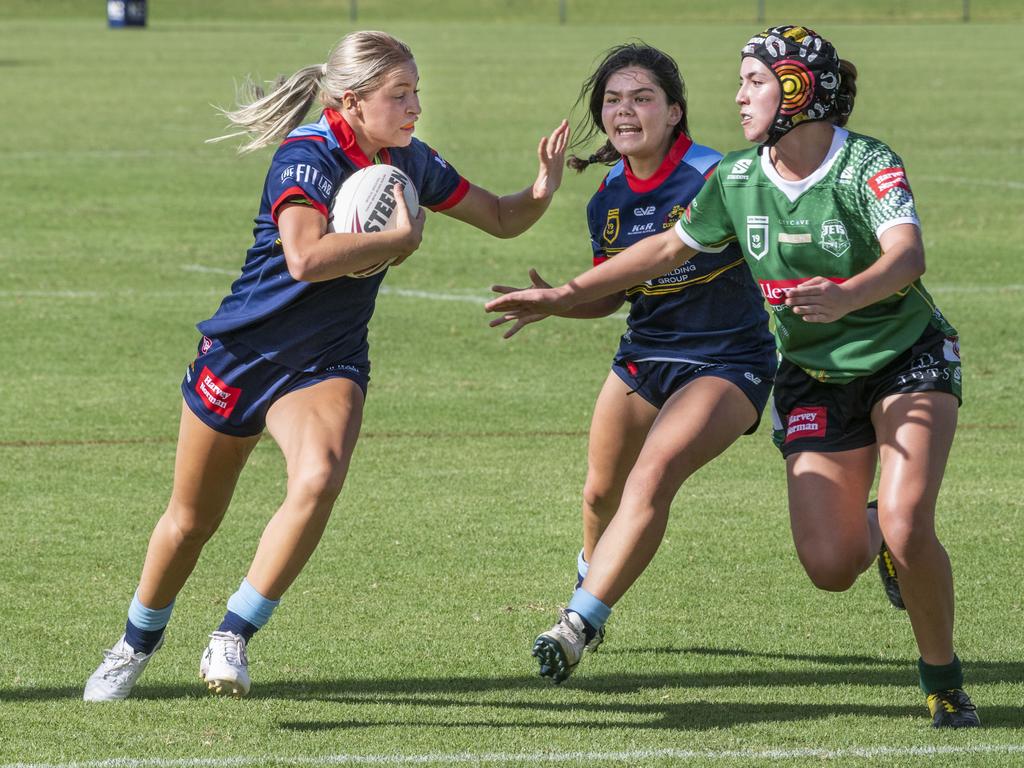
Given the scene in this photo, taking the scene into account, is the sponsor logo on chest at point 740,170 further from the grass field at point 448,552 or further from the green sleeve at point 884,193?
the grass field at point 448,552

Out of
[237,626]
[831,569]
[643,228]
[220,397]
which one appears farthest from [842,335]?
[237,626]

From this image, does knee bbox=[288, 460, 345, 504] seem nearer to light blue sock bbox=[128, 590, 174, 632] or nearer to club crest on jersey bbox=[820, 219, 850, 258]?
light blue sock bbox=[128, 590, 174, 632]

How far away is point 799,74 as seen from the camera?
5.38 m

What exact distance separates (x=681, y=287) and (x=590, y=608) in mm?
1314

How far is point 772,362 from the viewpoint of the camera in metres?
6.29

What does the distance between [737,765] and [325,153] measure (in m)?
2.25

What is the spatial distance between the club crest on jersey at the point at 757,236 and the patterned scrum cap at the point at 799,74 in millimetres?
267

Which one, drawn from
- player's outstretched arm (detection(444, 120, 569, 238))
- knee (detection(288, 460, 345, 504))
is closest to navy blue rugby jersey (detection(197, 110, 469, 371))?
knee (detection(288, 460, 345, 504))

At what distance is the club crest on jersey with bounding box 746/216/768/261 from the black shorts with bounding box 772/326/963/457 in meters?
0.43

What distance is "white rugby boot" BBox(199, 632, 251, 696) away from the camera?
5.31 meters

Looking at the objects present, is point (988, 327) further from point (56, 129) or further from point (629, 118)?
point (56, 129)

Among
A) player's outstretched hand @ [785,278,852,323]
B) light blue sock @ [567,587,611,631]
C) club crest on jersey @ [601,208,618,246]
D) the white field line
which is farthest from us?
club crest on jersey @ [601,208,618,246]

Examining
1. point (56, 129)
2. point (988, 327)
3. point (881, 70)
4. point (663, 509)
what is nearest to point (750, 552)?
point (663, 509)

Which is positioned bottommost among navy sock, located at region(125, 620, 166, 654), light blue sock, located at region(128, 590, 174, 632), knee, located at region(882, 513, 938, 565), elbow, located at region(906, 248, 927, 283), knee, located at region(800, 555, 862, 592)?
navy sock, located at region(125, 620, 166, 654)
